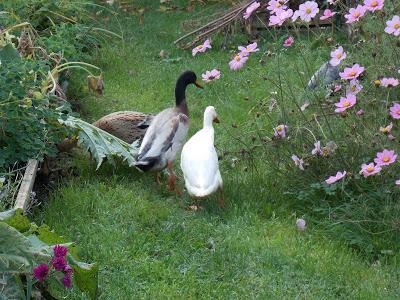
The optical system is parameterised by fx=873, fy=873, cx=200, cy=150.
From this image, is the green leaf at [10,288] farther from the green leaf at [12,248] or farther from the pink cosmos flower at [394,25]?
the pink cosmos flower at [394,25]

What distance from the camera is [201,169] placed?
5.78 meters

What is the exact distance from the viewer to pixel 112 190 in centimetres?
622

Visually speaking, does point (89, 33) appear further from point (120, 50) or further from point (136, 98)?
point (136, 98)

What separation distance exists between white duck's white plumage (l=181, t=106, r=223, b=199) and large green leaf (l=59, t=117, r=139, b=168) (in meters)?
0.54

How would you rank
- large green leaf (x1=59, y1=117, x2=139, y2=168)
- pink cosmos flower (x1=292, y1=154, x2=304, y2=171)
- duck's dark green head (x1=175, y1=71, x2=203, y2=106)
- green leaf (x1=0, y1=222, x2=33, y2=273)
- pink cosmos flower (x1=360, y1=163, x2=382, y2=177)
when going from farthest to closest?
duck's dark green head (x1=175, y1=71, x2=203, y2=106)
large green leaf (x1=59, y1=117, x2=139, y2=168)
pink cosmos flower (x1=292, y1=154, x2=304, y2=171)
pink cosmos flower (x1=360, y1=163, x2=382, y2=177)
green leaf (x1=0, y1=222, x2=33, y2=273)

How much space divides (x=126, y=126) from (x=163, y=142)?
806 mm

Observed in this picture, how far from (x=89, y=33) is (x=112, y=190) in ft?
12.8

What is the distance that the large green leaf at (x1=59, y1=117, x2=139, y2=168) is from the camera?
633cm

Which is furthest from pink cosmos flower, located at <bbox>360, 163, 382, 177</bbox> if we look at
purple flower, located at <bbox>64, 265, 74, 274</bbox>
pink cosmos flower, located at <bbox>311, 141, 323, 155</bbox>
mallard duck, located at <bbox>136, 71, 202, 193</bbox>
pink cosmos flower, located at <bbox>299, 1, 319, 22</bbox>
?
purple flower, located at <bbox>64, 265, 74, 274</bbox>

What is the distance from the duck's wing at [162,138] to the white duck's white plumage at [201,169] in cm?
24

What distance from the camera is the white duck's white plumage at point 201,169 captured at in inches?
225

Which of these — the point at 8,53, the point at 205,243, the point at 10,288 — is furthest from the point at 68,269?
the point at 8,53

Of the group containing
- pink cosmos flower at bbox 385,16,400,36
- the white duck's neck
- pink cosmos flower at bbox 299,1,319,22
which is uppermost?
pink cosmos flower at bbox 299,1,319,22

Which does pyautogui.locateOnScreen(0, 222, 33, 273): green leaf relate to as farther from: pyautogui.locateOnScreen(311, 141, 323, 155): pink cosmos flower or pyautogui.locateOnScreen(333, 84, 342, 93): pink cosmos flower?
pyautogui.locateOnScreen(333, 84, 342, 93): pink cosmos flower
